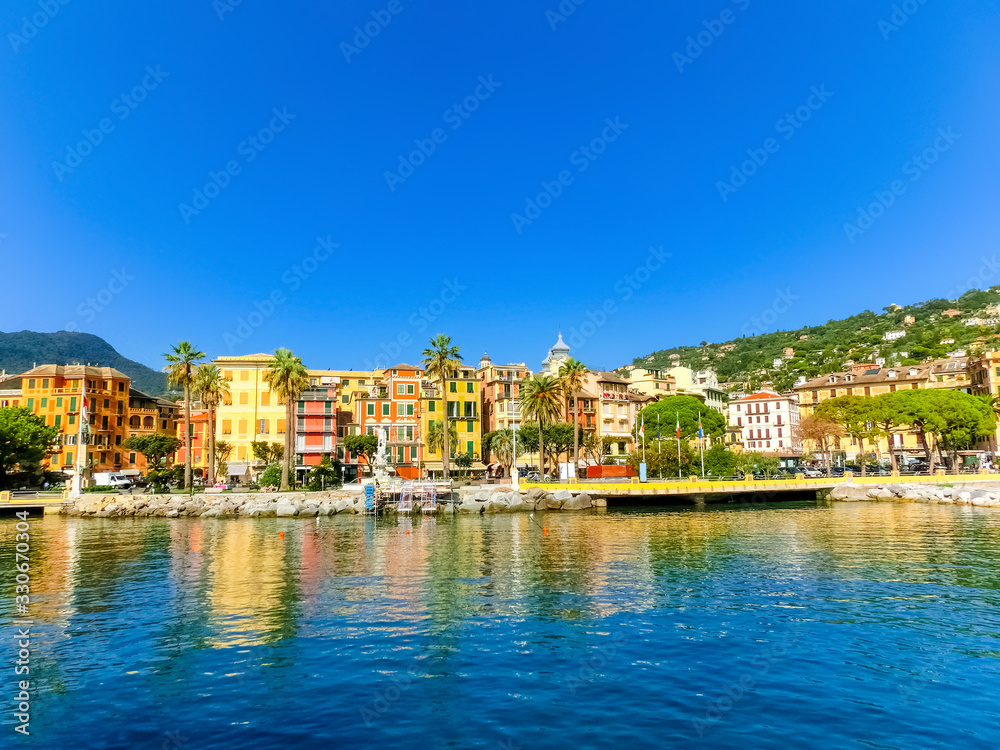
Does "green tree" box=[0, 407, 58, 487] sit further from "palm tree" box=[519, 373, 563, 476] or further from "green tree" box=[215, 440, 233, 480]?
"palm tree" box=[519, 373, 563, 476]

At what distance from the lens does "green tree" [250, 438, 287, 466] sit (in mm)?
91125

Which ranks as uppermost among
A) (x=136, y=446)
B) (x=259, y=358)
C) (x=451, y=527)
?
(x=259, y=358)

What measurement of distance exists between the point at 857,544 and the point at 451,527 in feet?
91.0

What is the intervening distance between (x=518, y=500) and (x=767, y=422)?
8737 centimetres

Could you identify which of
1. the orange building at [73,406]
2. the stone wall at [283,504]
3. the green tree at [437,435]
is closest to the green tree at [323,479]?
the stone wall at [283,504]

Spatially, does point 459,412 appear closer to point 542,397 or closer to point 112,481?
point 542,397

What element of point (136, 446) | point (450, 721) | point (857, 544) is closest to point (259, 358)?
point (136, 446)

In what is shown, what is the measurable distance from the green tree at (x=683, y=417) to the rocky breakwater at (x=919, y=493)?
86.7 ft

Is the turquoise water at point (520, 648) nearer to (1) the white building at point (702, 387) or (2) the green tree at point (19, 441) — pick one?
(2) the green tree at point (19, 441)

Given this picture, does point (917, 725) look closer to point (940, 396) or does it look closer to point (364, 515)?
point (364, 515)

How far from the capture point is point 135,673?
16391 mm

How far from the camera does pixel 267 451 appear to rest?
91.4m

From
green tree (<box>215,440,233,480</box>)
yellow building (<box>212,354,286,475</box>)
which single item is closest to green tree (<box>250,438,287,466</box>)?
yellow building (<box>212,354,286,475</box>)

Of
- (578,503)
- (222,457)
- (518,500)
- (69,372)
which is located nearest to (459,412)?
(222,457)
